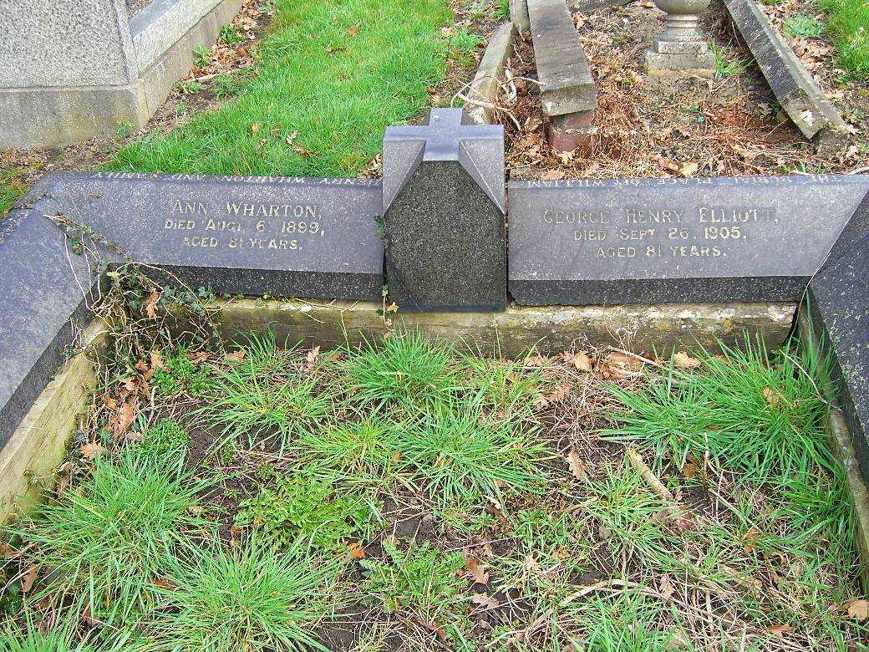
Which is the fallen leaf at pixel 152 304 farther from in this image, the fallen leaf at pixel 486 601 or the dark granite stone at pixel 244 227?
the fallen leaf at pixel 486 601

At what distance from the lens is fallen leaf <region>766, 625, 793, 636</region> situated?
7.76 ft

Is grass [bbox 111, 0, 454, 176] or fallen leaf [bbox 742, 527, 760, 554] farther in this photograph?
grass [bbox 111, 0, 454, 176]

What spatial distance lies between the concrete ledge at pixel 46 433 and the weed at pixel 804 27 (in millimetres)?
6197

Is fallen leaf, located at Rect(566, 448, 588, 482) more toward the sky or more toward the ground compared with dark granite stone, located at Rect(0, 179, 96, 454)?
more toward the ground

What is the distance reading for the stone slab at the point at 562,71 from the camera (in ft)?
14.9

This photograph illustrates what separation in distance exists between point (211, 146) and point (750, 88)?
4081 mm

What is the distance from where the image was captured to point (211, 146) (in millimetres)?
5012

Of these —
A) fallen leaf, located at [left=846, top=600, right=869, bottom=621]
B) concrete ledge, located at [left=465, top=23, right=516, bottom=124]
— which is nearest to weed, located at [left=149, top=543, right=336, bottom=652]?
fallen leaf, located at [left=846, top=600, right=869, bottom=621]

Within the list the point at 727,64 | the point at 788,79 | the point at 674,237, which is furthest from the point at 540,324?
the point at 727,64

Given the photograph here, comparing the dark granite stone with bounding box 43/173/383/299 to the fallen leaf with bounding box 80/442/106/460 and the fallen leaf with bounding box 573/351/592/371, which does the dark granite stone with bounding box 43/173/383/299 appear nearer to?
the fallen leaf with bounding box 80/442/106/460

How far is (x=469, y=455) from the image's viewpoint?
2.97 meters

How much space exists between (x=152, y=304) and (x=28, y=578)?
1.34m

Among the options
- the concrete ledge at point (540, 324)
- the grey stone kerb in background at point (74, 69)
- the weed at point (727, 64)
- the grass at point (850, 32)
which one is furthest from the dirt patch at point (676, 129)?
the grey stone kerb in background at point (74, 69)

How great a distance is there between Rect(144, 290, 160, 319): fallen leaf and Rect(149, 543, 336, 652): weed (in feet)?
4.35
